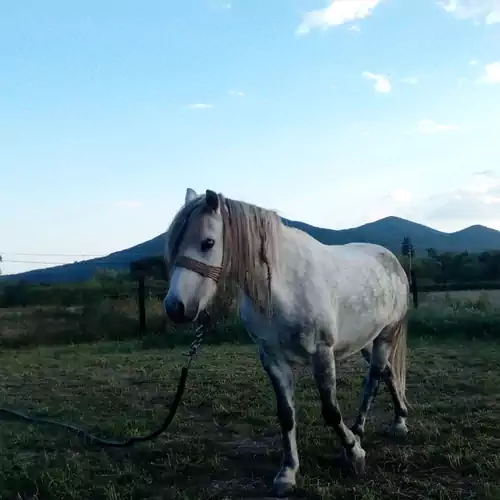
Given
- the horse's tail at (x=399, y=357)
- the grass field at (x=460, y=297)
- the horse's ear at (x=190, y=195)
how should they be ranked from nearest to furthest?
the horse's ear at (x=190, y=195), the horse's tail at (x=399, y=357), the grass field at (x=460, y=297)

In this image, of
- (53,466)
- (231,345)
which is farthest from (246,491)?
(231,345)

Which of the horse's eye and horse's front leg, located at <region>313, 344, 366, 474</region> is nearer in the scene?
the horse's eye

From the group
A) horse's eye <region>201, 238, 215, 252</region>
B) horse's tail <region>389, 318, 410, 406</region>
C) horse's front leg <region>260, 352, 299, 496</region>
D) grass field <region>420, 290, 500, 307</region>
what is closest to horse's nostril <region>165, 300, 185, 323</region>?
horse's eye <region>201, 238, 215, 252</region>

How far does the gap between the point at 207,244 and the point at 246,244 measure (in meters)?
0.26

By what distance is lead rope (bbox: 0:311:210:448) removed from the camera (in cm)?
343

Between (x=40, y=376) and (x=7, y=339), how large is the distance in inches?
184

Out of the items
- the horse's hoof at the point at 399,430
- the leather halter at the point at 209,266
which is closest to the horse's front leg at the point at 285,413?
the leather halter at the point at 209,266

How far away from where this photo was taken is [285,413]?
3.56 meters

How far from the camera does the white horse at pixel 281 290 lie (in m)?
2.97

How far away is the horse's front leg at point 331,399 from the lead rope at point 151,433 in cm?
68

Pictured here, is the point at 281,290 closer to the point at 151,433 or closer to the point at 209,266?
the point at 209,266

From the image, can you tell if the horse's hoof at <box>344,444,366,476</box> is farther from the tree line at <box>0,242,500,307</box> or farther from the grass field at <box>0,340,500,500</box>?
the tree line at <box>0,242,500,307</box>

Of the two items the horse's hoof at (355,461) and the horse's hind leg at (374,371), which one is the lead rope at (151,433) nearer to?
the horse's hoof at (355,461)

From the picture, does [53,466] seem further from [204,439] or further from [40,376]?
[40,376]
